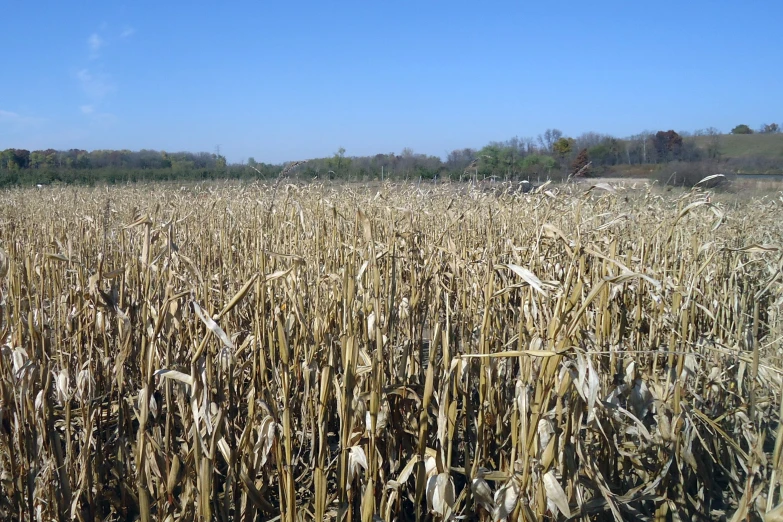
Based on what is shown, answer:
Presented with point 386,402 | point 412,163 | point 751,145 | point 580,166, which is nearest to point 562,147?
point 412,163

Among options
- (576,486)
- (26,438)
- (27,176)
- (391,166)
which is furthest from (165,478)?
(27,176)

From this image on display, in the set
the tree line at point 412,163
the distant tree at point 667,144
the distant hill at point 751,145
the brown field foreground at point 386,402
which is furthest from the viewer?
the distant hill at point 751,145

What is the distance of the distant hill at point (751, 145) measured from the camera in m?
23.3

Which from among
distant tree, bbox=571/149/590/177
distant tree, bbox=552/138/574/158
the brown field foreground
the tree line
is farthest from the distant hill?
the brown field foreground

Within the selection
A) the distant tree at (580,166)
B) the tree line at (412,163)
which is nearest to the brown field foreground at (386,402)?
the distant tree at (580,166)

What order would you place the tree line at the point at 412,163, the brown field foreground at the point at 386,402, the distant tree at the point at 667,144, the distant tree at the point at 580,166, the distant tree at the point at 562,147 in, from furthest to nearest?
the distant tree at the point at 667,144
the distant tree at the point at 562,147
the tree line at the point at 412,163
the distant tree at the point at 580,166
the brown field foreground at the point at 386,402

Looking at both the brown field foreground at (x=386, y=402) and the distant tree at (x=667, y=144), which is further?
the distant tree at (x=667, y=144)

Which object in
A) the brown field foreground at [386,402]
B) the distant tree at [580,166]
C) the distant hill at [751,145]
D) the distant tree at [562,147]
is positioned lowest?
the brown field foreground at [386,402]

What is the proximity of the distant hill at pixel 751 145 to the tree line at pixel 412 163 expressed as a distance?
389 cm

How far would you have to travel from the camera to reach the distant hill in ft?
76.4

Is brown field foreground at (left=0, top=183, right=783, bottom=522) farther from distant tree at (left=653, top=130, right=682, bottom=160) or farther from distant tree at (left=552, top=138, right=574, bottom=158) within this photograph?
distant tree at (left=653, top=130, right=682, bottom=160)

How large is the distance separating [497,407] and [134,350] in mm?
1383

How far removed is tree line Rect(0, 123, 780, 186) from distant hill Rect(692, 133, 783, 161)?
3886mm

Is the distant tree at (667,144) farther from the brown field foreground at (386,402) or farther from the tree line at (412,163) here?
the brown field foreground at (386,402)
